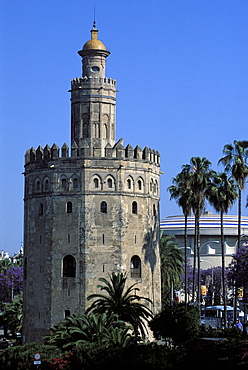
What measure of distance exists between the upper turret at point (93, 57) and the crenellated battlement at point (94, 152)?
6.29 meters

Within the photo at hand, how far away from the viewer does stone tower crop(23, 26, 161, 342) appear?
223ft

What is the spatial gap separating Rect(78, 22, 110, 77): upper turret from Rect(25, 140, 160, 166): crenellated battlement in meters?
6.29


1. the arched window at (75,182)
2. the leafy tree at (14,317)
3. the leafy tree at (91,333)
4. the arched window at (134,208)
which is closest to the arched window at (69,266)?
the arched window at (75,182)

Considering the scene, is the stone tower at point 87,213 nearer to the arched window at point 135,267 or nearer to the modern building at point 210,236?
the arched window at point 135,267

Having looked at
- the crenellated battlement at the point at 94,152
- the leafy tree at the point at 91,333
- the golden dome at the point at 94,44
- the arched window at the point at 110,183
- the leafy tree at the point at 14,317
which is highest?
the golden dome at the point at 94,44

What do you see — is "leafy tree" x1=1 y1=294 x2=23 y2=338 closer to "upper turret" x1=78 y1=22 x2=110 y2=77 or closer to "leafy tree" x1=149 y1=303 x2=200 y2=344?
"upper turret" x1=78 y1=22 x2=110 y2=77

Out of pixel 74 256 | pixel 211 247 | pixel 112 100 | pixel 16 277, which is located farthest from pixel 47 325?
pixel 211 247

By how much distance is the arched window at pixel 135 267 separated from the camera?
69062 millimetres

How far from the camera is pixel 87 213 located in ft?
224

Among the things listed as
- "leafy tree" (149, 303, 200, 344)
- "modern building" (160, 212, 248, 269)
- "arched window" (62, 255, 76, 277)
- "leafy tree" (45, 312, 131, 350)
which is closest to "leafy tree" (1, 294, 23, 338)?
"arched window" (62, 255, 76, 277)

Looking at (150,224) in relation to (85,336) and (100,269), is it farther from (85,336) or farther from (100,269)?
(85,336)

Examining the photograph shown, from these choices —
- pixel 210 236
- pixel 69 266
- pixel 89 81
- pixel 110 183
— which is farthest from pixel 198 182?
pixel 210 236

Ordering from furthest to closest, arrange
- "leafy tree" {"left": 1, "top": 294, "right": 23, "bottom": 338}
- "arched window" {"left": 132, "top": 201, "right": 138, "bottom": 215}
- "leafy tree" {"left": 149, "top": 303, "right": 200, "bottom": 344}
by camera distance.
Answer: "leafy tree" {"left": 1, "top": 294, "right": 23, "bottom": 338} → "arched window" {"left": 132, "top": 201, "right": 138, "bottom": 215} → "leafy tree" {"left": 149, "top": 303, "right": 200, "bottom": 344}

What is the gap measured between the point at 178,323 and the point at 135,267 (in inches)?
635
